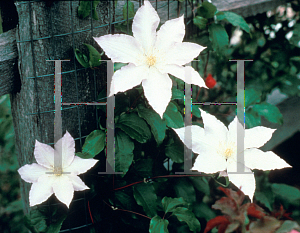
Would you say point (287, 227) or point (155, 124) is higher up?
point (155, 124)

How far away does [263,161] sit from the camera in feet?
2.67

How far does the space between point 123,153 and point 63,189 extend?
19cm

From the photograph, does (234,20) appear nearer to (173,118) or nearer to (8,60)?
(173,118)

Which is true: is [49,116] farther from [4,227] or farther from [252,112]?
[4,227]

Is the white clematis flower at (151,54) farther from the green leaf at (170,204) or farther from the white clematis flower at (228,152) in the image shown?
the green leaf at (170,204)

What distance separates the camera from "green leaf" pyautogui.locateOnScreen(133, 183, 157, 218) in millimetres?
970

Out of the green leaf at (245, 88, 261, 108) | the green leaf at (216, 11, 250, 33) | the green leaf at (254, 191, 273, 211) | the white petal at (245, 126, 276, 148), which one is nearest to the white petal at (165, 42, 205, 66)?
the white petal at (245, 126, 276, 148)

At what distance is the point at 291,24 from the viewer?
172 cm

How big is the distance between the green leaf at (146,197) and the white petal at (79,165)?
20 centimetres

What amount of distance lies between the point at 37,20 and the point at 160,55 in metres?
0.32

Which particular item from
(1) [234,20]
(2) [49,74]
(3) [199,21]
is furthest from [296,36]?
(2) [49,74]

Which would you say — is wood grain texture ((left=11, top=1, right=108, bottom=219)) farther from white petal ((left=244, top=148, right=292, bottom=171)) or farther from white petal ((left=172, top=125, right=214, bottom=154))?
white petal ((left=244, top=148, right=292, bottom=171))

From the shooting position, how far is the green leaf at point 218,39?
1112 mm

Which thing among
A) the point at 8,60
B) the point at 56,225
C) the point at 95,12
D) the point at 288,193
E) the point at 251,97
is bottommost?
the point at 288,193
